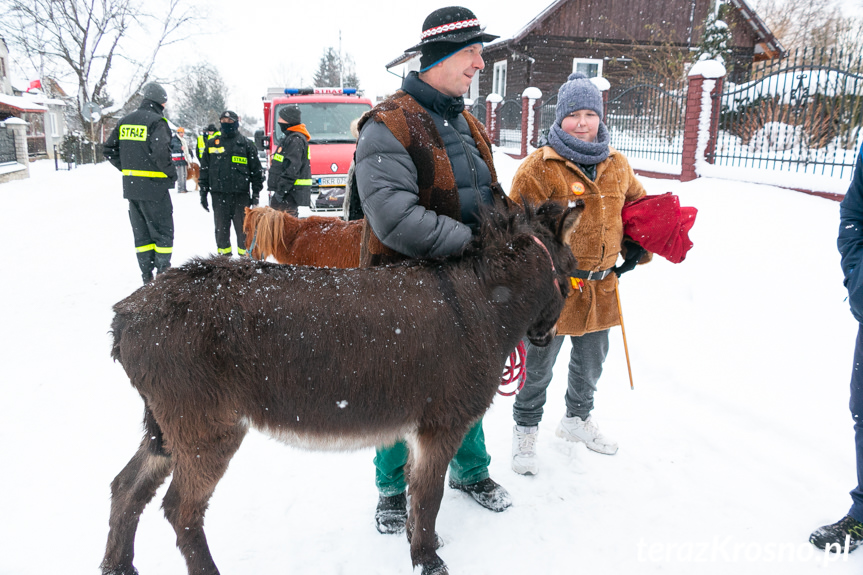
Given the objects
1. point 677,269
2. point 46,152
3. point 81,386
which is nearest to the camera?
point 81,386

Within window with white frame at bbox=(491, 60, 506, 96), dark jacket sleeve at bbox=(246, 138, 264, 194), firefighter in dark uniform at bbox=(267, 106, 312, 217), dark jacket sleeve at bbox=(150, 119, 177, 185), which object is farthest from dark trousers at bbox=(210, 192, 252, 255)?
window with white frame at bbox=(491, 60, 506, 96)

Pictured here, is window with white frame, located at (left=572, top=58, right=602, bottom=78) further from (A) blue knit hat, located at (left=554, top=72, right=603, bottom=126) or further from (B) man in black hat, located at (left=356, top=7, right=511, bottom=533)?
(B) man in black hat, located at (left=356, top=7, right=511, bottom=533)

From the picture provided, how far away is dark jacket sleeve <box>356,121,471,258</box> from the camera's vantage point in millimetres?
1938

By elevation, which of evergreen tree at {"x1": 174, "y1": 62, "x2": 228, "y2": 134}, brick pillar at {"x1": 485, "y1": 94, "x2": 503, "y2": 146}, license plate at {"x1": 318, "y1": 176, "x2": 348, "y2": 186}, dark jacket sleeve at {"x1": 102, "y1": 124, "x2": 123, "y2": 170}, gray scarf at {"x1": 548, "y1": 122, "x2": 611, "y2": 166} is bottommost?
license plate at {"x1": 318, "y1": 176, "x2": 348, "y2": 186}

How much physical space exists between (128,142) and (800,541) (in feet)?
21.9

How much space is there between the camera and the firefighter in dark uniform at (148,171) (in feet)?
18.4

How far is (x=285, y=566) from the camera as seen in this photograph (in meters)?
2.22

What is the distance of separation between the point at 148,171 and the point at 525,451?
5.07 meters

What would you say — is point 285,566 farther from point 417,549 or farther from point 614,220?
point 614,220

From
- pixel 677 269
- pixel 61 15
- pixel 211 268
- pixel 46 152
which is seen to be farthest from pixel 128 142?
pixel 46 152

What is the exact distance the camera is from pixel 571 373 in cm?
307

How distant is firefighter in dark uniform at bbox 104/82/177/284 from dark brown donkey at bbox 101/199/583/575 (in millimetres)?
4318

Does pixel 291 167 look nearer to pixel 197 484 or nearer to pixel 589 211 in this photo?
pixel 589 211

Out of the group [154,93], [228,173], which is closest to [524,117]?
[228,173]
